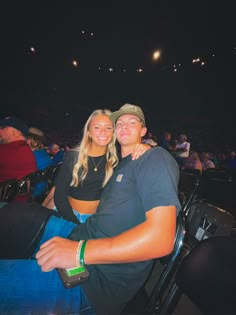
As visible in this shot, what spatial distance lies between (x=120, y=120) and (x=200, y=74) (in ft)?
55.8

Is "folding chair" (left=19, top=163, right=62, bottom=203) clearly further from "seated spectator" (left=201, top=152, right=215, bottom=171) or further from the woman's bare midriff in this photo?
"seated spectator" (left=201, top=152, right=215, bottom=171)

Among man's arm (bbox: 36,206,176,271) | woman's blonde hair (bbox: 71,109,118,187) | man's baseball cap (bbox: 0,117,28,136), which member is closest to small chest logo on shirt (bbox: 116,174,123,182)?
man's arm (bbox: 36,206,176,271)

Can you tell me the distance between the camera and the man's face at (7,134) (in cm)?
301

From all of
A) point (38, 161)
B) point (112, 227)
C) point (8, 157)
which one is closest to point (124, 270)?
point (112, 227)

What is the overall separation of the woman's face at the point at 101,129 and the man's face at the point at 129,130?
478 mm

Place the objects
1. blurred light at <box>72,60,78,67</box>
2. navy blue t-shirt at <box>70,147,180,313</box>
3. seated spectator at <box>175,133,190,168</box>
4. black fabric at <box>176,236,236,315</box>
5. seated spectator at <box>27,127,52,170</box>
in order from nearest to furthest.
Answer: black fabric at <box>176,236,236,315</box>
navy blue t-shirt at <box>70,147,180,313</box>
seated spectator at <box>27,127,52,170</box>
seated spectator at <box>175,133,190,168</box>
blurred light at <box>72,60,78,67</box>

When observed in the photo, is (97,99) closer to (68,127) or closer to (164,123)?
(68,127)

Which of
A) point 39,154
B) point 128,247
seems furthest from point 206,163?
point 128,247

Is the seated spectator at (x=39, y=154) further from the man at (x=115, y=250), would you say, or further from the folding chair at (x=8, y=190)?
the man at (x=115, y=250)

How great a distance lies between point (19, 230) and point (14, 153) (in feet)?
5.62

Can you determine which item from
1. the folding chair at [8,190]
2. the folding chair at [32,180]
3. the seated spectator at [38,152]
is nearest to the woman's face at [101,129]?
the folding chair at [32,180]

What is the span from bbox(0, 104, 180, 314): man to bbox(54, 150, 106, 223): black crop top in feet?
2.64

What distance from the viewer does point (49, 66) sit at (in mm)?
16297

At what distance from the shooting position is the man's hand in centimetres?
97
